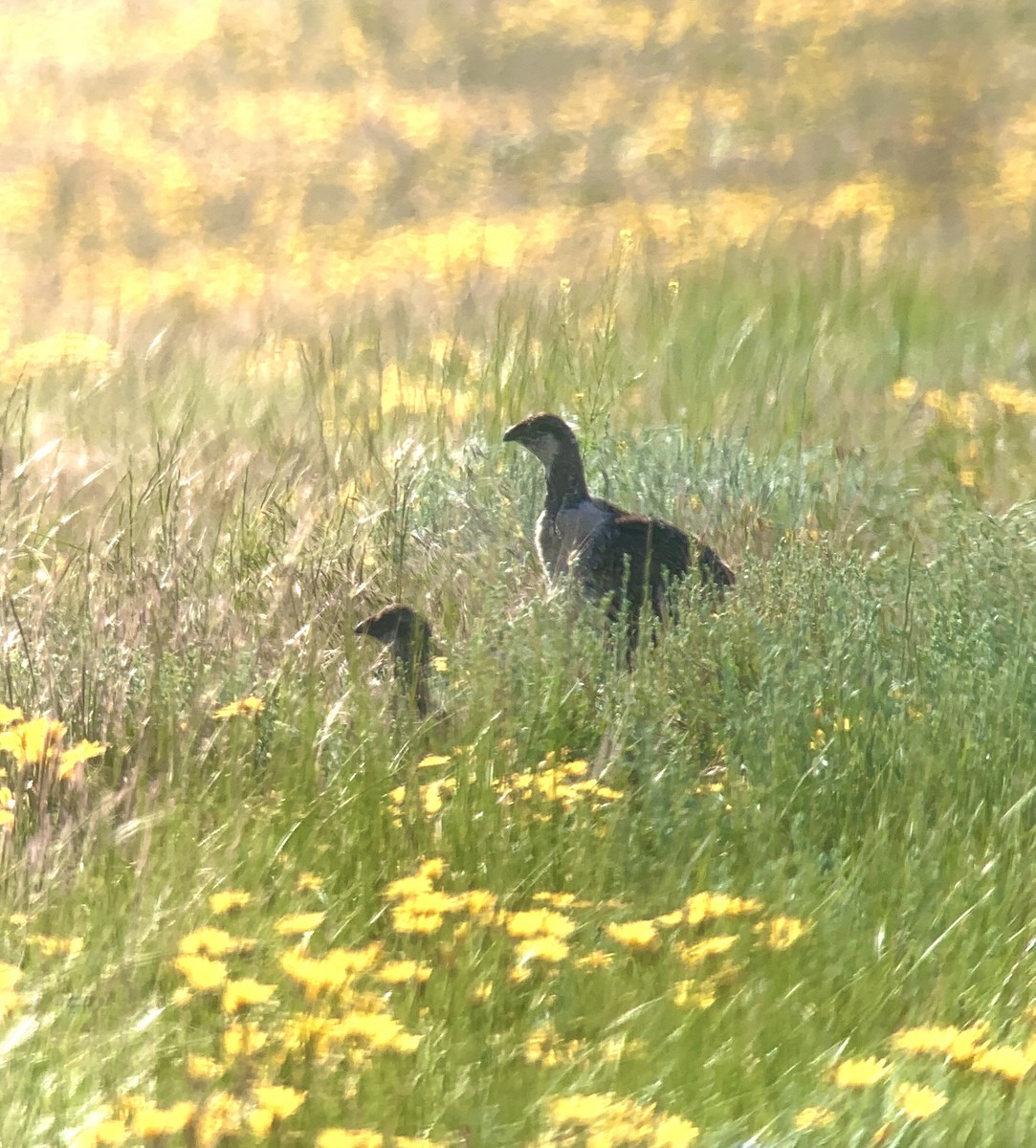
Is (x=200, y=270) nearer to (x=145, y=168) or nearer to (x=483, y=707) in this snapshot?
(x=145, y=168)

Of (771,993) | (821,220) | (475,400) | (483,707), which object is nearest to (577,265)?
(821,220)

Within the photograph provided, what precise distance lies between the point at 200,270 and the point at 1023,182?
20.5 ft

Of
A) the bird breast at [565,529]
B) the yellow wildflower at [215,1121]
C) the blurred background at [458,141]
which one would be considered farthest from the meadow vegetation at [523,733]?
the blurred background at [458,141]

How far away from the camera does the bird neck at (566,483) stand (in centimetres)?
572

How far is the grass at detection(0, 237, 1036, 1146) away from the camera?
9.30ft

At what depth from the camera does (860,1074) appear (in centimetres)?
257

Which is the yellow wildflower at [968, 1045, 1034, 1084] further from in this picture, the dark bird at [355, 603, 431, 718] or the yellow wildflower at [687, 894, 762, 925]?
the dark bird at [355, 603, 431, 718]

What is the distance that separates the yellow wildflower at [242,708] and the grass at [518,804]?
4 centimetres

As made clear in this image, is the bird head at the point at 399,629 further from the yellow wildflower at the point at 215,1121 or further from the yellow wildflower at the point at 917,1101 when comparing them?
the yellow wildflower at the point at 917,1101

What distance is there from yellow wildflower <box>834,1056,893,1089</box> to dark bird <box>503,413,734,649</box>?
2460 mm

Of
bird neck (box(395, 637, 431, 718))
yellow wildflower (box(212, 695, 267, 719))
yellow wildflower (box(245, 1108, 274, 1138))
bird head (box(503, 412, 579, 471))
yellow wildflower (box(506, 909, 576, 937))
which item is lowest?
bird neck (box(395, 637, 431, 718))

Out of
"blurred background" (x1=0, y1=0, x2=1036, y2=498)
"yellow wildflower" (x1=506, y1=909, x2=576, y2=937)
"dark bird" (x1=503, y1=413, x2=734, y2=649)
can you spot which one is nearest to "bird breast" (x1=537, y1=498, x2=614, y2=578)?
"dark bird" (x1=503, y1=413, x2=734, y2=649)

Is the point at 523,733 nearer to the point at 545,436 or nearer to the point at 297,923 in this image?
the point at 297,923

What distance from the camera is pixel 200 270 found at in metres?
13.2
